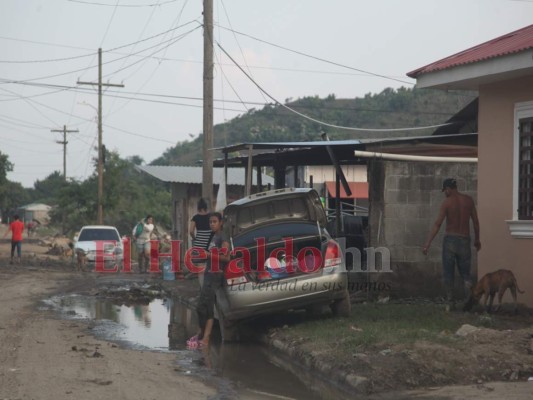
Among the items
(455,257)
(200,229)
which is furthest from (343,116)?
(455,257)

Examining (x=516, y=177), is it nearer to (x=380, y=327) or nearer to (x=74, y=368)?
(x=380, y=327)

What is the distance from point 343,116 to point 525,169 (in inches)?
2182

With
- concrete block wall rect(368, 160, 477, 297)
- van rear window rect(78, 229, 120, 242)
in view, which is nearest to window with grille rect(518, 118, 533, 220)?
concrete block wall rect(368, 160, 477, 297)

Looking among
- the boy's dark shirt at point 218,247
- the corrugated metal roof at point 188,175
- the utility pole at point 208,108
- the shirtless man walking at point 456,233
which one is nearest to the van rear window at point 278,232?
the boy's dark shirt at point 218,247

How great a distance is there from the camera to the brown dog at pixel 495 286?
454 inches

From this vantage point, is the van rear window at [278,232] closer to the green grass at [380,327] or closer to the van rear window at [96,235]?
the green grass at [380,327]

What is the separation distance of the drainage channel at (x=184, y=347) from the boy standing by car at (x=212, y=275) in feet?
0.82

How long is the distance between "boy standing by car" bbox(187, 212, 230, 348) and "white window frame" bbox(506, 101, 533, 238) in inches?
166

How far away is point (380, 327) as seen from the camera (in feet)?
35.8

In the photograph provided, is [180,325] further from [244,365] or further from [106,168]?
[106,168]

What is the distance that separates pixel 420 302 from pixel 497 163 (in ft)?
9.59

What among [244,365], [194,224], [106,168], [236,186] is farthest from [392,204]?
[106,168]

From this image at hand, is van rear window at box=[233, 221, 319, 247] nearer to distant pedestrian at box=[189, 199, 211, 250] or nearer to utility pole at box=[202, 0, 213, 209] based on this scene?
distant pedestrian at box=[189, 199, 211, 250]

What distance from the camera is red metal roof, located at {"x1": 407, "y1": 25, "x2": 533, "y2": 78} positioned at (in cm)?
1170
